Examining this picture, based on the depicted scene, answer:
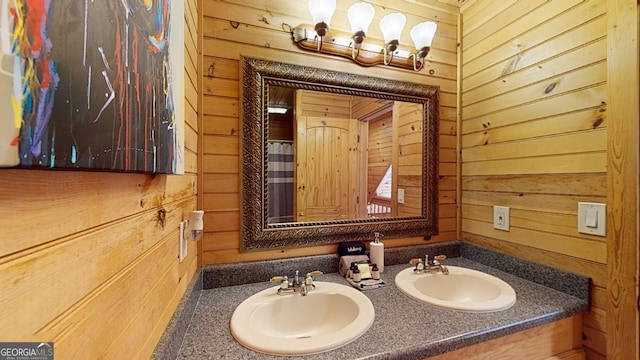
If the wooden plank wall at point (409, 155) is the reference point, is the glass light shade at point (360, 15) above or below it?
above

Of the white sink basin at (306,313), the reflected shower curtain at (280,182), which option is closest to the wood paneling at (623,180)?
the white sink basin at (306,313)

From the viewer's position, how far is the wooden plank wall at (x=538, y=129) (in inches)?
38.2

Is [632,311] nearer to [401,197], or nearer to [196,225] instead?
[401,197]

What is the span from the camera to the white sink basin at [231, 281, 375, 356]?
0.84 metres

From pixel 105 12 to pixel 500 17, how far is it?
1722 mm

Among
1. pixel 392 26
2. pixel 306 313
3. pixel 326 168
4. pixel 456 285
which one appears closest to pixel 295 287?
pixel 306 313

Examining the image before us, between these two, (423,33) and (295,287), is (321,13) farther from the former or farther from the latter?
(295,287)

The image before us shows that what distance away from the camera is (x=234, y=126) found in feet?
3.78

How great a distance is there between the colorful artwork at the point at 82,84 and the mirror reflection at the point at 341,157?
0.69 m

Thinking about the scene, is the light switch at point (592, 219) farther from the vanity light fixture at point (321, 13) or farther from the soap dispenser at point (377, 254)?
the vanity light fixture at point (321, 13)

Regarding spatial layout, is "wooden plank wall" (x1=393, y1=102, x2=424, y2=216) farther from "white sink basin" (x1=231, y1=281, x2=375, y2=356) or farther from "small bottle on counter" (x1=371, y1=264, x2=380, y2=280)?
"white sink basin" (x1=231, y1=281, x2=375, y2=356)

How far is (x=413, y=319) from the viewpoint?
861 millimetres

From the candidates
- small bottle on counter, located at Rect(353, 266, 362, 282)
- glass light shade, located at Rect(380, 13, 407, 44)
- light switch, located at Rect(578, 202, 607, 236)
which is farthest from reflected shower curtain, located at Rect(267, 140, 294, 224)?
light switch, located at Rect(578, 202, 607, 236)

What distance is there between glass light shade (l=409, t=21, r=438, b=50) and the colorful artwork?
128 centimetres
